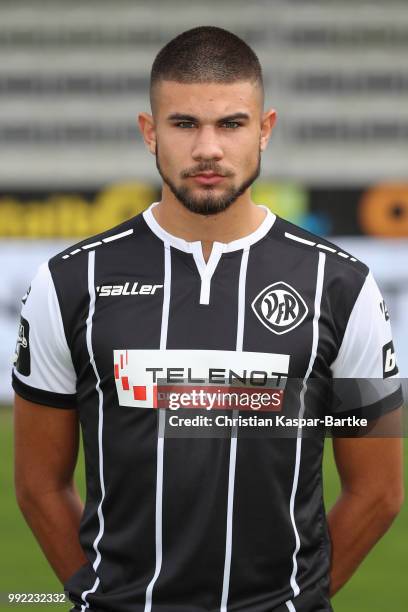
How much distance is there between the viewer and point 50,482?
3164 millimetres

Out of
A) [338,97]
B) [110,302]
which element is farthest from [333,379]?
[338,97]

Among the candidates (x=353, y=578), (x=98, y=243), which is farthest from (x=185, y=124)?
(x=353, y=578)

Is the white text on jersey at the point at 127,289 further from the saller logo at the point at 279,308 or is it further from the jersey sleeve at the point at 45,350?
the saller logo at the point at 279,308

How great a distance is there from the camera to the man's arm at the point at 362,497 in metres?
3.06

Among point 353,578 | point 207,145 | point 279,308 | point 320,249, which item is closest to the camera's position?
point 207,145

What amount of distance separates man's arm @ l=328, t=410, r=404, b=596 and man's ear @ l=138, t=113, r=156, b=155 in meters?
0.85

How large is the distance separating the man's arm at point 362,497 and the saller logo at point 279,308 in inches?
12.3

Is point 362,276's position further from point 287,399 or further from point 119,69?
point 119,69

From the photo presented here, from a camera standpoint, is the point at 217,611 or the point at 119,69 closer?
the point at 217,611

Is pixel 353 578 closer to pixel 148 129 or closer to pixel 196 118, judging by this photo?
pixel 148 129

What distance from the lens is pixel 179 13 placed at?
39656 millimetres

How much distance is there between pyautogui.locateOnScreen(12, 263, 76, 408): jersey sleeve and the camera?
2992 millimetres

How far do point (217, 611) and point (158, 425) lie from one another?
44 centimetres

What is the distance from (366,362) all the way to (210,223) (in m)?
0.50
